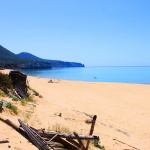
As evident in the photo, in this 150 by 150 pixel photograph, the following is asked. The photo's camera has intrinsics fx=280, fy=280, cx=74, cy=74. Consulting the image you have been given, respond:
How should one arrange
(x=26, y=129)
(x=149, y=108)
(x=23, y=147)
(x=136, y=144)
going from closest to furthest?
(x=23, y=147), (x=26, y=129), (x=136, y=144), (x=149, y=108)

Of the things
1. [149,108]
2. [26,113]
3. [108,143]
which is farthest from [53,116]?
[149,108]

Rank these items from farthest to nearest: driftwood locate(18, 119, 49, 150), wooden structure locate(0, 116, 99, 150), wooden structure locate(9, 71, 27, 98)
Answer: wooden structure locate(9, 71, 27, 98) < wooden structure locate(0, 116, 99, 150) < driftwood locate(18, 119, 49, 150)

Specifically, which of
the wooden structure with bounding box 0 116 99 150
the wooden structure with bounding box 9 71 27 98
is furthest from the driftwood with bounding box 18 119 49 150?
the wooden structure with bounding box 9 71 27 98

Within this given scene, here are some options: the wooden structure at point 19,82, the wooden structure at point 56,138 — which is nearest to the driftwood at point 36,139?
the wooden structure at point 56,138

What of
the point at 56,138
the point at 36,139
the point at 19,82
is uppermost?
the point at 19,82

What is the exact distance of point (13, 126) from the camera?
1170cm

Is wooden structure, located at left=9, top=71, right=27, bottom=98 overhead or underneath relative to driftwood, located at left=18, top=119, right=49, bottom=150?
overhead

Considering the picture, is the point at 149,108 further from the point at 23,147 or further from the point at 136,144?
the point at 23,147

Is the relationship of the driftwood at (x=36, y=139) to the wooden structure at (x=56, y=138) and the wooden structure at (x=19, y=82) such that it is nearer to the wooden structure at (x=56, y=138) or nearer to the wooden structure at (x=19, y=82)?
the wooden structure at (x=56, y=138)

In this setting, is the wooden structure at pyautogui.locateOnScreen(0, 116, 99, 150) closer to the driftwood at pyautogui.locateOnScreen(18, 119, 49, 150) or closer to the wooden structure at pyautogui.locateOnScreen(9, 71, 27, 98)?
the driftwood at pyautogui.locateOnScreen(18, 119, 49, 150)

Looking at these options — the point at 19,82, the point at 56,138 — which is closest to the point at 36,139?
the point at 56,138

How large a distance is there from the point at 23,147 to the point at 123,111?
1708cm

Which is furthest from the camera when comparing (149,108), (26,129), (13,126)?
(149,108)

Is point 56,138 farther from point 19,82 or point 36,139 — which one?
point 19,82
